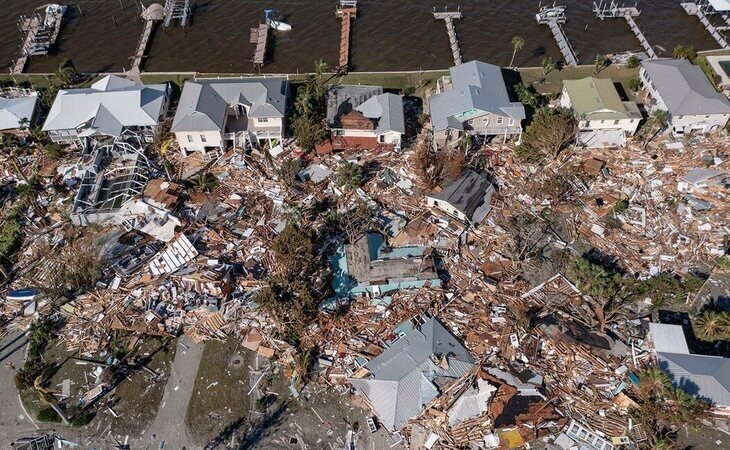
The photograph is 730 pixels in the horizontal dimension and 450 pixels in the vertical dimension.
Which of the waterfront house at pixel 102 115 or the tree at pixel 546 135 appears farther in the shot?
the waterfront house at pixel 102 115

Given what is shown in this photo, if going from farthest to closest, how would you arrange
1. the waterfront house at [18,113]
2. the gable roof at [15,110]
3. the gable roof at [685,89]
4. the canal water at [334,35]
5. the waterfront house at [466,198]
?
the canal water at [334,35], the gable roof at [15,110], the waterfront house at [18,113], the gable roof at [685,89], the waterfront house at [466,198]

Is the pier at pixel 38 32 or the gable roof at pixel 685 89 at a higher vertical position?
the pier at pixel 38 32

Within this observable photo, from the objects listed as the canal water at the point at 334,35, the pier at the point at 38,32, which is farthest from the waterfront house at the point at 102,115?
the pier at the point at 38,32

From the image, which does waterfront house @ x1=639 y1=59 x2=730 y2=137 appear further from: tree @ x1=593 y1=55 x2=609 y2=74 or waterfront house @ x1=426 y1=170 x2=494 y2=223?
waterfront house @ x1=426 y1=170 x2=494 y2=223

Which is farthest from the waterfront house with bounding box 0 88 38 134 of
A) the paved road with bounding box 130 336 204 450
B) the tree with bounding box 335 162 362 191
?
the tree with bounding box 335 162 362 191

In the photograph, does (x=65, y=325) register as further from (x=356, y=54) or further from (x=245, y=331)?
(x=356, y=54)

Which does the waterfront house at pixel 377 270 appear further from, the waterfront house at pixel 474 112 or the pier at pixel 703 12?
the pier at pixel 703 12

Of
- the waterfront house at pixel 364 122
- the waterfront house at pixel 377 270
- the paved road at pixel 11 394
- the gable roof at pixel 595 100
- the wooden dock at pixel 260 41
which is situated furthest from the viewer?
the wooden dock at pixel 260 41

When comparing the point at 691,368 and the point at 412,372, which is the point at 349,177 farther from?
the point at 691,368
